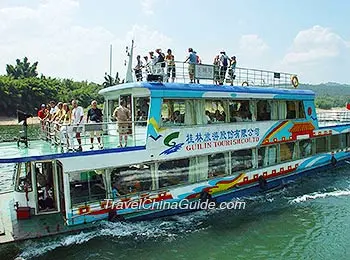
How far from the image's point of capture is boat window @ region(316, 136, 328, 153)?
17953 mm

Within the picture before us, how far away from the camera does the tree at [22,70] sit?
77.8 metres

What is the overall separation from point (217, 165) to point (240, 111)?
2.35 meters

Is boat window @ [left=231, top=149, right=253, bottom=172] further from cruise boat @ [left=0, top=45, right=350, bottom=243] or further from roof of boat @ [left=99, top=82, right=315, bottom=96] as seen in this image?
roof of boat @ [left=99, top=82, right=315, bottom=96]

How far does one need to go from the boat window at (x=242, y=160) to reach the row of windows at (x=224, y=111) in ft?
4.09

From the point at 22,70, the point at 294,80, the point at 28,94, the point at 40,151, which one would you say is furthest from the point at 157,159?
the point at 22,70

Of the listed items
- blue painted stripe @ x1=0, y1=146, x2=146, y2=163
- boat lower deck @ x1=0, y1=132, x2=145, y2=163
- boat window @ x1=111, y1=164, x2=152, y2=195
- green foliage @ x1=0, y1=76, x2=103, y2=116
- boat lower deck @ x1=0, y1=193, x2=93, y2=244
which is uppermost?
green foliage @ x1=0, y1=76, x2=103, y2=116

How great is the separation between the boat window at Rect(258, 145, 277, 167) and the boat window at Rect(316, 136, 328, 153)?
374cm

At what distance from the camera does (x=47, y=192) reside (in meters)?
11.2

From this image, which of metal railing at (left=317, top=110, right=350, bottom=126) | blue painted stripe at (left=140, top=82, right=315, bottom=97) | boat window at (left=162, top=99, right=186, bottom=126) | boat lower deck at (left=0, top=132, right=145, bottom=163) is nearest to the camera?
boat lower deck at (left=0, top=132, right=145, bottom=163)

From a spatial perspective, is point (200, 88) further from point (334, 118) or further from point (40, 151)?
point (334, 118)

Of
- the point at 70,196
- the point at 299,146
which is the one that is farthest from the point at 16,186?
the point at 299,146

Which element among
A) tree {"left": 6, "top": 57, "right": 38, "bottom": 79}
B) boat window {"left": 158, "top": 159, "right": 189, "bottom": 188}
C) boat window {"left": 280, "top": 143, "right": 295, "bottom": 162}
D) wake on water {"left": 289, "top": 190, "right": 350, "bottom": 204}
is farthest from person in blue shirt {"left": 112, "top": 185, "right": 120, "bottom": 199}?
tree {"left": 6, "top": 57, "right": 38, "bottom": 79}

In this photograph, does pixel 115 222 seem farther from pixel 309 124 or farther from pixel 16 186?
pixel 309 124

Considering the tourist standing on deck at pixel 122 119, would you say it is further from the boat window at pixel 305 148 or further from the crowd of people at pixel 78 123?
the boat window at pixel 305 148
